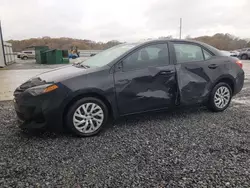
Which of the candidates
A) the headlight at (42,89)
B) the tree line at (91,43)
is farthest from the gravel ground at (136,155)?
the tree line at (91,43)

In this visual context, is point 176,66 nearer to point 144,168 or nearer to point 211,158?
point 211,158

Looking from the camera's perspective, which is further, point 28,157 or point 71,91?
point 71,91

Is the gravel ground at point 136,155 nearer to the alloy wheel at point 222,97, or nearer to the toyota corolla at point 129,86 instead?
the toyota corolla at point 129,86

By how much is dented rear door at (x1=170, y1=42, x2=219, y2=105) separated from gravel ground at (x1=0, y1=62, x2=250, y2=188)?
477mm

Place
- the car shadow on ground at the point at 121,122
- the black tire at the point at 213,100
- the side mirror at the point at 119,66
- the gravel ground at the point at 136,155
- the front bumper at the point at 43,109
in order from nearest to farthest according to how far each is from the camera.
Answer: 1. the gravel ground at the point at 136,155
2. the front bumper at the point at 43,109
3. the car shadow on ground at the point at 121,122
4. the side mirror at the point at 119,66
5. the black tire at the point at 213,100

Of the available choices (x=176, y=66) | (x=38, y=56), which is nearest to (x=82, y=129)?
(x=176, y=66)

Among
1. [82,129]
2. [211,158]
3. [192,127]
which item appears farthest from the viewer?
[192,127]

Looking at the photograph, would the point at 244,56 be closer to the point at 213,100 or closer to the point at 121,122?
the point at 213,100

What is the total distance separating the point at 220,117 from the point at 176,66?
53.5 inches

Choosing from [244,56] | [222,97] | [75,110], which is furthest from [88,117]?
[244,56]

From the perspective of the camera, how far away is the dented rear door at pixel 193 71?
3914mm

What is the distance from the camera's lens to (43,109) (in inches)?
120

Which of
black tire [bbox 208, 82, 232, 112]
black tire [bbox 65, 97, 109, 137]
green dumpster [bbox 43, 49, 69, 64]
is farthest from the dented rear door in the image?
green dumpster [bbox 43, 49, 69, 64]

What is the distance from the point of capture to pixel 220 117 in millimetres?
4172
